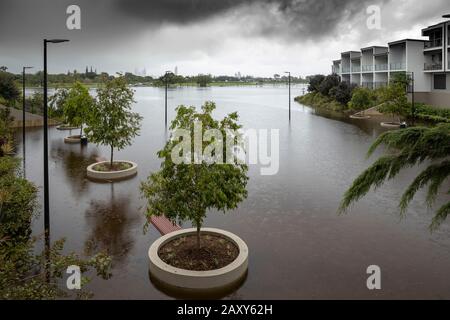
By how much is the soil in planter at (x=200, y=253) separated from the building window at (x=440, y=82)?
46907 millimetres

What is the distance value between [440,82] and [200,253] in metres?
49.0

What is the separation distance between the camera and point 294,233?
1344 cm

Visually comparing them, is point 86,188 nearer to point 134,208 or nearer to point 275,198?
point 134,208

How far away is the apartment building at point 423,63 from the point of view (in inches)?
1874

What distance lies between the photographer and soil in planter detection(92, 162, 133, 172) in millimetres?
21750

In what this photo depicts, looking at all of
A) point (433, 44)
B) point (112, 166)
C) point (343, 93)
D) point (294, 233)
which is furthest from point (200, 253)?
point (343, 93)

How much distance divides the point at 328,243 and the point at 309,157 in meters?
14.0

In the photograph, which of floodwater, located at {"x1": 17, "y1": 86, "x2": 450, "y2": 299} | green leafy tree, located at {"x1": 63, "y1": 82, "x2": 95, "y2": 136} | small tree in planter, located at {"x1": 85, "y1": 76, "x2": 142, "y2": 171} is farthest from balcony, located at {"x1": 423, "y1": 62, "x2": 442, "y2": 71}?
small tree in planter, located at {"x1": 85, "y1": 76, "x2": 142, "y2": 171}

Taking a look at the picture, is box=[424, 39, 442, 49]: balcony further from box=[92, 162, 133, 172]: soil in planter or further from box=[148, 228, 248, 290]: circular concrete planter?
box=[148, 228, 248, 290]: circular concrete planter

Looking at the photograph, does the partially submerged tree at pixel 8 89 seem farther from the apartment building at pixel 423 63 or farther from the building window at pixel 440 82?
the building window at pixel 440 82

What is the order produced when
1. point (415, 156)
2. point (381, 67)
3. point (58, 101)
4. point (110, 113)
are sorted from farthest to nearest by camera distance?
point (381, 67)
point (58, 101)
point (110, 113)
point (415, 156)

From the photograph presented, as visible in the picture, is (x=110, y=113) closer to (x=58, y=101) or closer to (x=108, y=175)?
(x=108, y=175)
